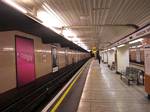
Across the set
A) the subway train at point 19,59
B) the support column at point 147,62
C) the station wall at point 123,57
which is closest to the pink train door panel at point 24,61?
the subway train at point 19,59

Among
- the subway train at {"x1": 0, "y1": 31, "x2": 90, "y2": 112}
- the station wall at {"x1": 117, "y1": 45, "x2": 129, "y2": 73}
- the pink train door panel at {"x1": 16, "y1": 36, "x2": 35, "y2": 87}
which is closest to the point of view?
the subway train at {"x1": 0, "y1": 31, "x2": 90, "y2": 112}

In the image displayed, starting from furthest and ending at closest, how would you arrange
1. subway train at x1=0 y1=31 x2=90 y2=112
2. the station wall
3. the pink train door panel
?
the station wall
the pink train door panel
subway train at x1=0 y1=31 x2=90 y2=112

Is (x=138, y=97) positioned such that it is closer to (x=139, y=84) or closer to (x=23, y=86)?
(x=139, y=84)

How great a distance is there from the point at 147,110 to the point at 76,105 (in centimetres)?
209

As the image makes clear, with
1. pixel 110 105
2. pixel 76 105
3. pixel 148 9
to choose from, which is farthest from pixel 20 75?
pixel 148 9

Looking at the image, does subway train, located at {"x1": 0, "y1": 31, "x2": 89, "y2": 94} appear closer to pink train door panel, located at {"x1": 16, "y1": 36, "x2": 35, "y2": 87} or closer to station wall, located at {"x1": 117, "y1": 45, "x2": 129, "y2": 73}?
pink train door panel, located at {"x1": 16, "y1": 36, "x2": 35, "y2": 87}

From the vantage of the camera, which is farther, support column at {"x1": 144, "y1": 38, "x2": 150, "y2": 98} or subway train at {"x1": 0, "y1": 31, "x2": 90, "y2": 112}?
support column at {"x1": 144, "y1": 38, "x2": 150, "y2": 98}

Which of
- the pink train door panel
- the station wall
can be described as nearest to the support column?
the pink train door panel

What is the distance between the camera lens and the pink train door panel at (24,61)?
656 cm

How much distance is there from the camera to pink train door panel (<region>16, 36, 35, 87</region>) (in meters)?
6.56

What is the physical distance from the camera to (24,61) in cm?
710

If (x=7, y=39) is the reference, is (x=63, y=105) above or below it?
below

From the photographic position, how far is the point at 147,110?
5242 mm

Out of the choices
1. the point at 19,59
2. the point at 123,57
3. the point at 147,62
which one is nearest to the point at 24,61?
the point at 19,59
